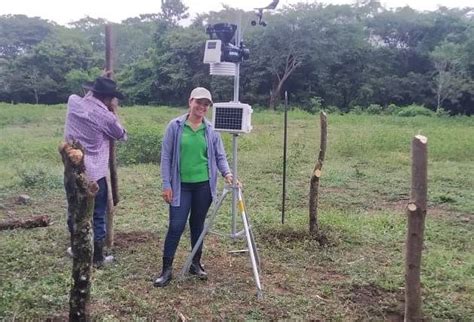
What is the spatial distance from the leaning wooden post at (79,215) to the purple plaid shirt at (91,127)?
1358 mm

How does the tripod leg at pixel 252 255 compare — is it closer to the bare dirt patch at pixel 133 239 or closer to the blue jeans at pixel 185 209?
the blue jeans at pixel 185 209

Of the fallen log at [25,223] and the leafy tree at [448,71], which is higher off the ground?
the leafy tree at [448,71]

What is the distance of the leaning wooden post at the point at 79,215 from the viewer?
254 centimetres

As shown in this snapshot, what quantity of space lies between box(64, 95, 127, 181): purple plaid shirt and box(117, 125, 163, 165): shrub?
5798mm

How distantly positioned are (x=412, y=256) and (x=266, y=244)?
2.06 meters

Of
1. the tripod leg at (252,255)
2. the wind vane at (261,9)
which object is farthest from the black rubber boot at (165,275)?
the wind vane at (261,9)

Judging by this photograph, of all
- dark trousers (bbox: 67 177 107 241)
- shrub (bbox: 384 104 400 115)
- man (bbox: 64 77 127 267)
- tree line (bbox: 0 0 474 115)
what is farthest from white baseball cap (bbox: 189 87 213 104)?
tree line (bbox: 0 0 474 115)

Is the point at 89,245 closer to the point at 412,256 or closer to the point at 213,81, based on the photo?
the point at 412,256

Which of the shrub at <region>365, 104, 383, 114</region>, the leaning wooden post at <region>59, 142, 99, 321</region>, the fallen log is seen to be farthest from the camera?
the shrub at <region>365, 104, 383, 114</region>

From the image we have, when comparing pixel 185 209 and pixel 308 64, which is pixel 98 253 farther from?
pixel 308 64

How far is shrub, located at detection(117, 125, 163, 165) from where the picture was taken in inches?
388

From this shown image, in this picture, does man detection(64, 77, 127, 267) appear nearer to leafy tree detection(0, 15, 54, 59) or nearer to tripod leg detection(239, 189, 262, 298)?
tripod leg detection(239, 189, 262, 298)

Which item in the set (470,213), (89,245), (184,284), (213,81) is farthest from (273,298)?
(213,81)

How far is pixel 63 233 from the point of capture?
16.6 feet
